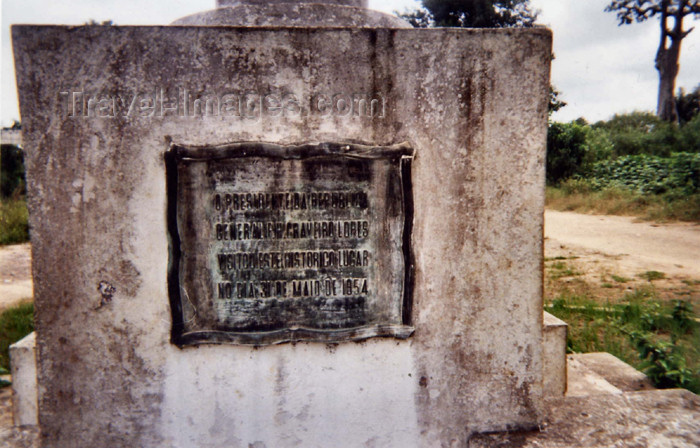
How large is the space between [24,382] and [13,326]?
2.55 meters

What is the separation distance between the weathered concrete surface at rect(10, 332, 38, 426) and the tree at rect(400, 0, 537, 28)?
21748 mm

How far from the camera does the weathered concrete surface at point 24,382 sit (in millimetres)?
1995

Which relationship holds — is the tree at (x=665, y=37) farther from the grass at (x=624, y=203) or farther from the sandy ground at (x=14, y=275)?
the sandy ground at (x=14, y=275)

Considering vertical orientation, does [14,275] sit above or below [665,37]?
below

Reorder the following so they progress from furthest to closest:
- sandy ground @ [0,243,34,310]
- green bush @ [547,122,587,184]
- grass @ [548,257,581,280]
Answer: green bush @ [547,122,587,184] < grass @ [548,257,581,280] < sandy ground @ [0,243,34,310]

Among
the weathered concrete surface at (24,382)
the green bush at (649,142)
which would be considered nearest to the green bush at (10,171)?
the weathered concrete surface at (24,382)

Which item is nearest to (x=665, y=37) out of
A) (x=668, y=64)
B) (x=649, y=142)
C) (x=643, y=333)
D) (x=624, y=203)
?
(x=668, y=64)

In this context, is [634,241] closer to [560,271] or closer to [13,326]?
[560,271]

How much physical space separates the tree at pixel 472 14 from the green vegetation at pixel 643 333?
19.4 m

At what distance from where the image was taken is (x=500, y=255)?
187 cm

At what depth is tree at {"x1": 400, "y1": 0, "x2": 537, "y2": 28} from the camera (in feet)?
69.3

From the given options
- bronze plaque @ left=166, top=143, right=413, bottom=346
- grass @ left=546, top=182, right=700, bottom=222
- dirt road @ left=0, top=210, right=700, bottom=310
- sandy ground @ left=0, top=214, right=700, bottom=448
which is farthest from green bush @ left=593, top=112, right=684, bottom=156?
bronze plaque @ left=166, top=143, right=413, bottom=346

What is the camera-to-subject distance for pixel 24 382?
2.01 metres

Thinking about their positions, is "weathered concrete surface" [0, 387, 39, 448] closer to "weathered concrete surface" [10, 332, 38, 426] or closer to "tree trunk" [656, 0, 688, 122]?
"weathered concrete surface" [10, 332, 38, 426]
